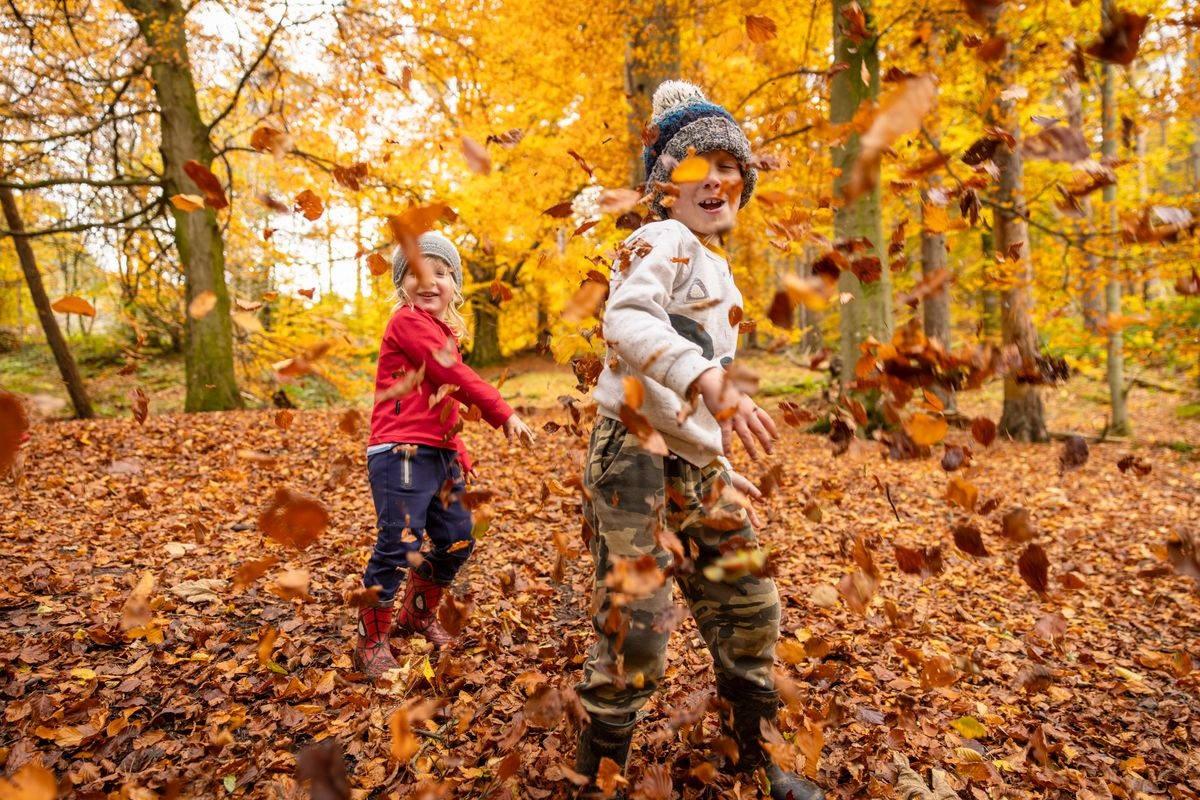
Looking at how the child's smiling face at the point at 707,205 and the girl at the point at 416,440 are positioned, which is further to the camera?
the girl at the point at 416,440

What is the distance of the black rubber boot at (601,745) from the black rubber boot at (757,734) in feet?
1.23

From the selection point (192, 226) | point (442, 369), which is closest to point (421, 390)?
point (442, 369)

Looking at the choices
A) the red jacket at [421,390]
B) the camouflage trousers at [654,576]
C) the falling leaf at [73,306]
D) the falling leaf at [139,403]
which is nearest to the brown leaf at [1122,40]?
the camouflage trousers at [654,576]

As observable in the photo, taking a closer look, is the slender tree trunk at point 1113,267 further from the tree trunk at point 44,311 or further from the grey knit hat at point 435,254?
the tree trunk at point 44,311

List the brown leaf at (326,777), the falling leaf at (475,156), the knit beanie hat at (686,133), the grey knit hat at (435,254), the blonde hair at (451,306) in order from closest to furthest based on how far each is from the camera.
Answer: the brown leaf at (326,777)
the falling leaf at (475,156)
the knit beanie hat at (686,133)
the grey knit hat at (435,254)
the blonde hair at (451,306)

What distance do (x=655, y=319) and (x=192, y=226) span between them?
8.62m

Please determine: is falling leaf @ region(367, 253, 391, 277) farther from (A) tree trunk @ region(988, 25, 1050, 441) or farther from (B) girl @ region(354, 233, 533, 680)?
(A) tree trunk @ region(988, 25, 1050, 441)

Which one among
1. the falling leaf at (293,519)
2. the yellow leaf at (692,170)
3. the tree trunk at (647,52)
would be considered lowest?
the falling leaf at (293,519)

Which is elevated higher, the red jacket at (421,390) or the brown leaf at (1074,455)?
the red jacket at (421,390)

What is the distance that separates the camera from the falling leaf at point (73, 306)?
1.74 m

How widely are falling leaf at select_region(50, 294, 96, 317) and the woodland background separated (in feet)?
0.05

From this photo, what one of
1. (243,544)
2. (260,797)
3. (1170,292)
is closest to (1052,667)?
(260,797)

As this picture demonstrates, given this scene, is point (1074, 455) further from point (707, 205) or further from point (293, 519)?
point (293, 519)

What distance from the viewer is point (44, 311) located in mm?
7754
